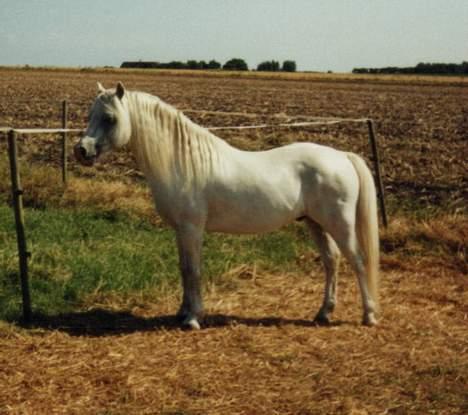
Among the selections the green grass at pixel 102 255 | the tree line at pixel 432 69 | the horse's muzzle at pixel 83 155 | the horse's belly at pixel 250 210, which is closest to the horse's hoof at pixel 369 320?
the horse's belly at pixel 250 210

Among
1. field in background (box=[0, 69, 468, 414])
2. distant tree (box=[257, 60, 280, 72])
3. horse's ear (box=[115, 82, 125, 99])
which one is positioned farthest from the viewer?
distant tree (box=[257, 60, 280, 72])

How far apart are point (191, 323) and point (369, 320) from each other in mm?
1540

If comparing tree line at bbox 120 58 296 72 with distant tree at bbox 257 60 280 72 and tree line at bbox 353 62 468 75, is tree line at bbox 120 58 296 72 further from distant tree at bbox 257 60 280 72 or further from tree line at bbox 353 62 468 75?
tree line at bbox 353 62 468 75

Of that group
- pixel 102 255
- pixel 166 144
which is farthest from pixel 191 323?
pixel 102 255

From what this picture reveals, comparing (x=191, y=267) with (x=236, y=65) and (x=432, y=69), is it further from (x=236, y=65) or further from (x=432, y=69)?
(x=236, y=65)

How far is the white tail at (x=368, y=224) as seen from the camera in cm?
564

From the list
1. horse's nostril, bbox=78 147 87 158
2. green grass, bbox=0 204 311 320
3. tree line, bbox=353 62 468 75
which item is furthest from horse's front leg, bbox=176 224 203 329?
tree line, bbox=353 62 468 75

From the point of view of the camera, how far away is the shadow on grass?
5438mm

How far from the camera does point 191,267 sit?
5.45m

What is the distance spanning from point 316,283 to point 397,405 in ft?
9.64

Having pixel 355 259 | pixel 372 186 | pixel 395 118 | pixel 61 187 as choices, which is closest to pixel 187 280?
pixel 355 259

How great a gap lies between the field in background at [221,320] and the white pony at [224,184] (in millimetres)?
478

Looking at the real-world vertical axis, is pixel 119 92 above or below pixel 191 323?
above

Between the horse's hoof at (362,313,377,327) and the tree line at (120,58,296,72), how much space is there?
105 meters
